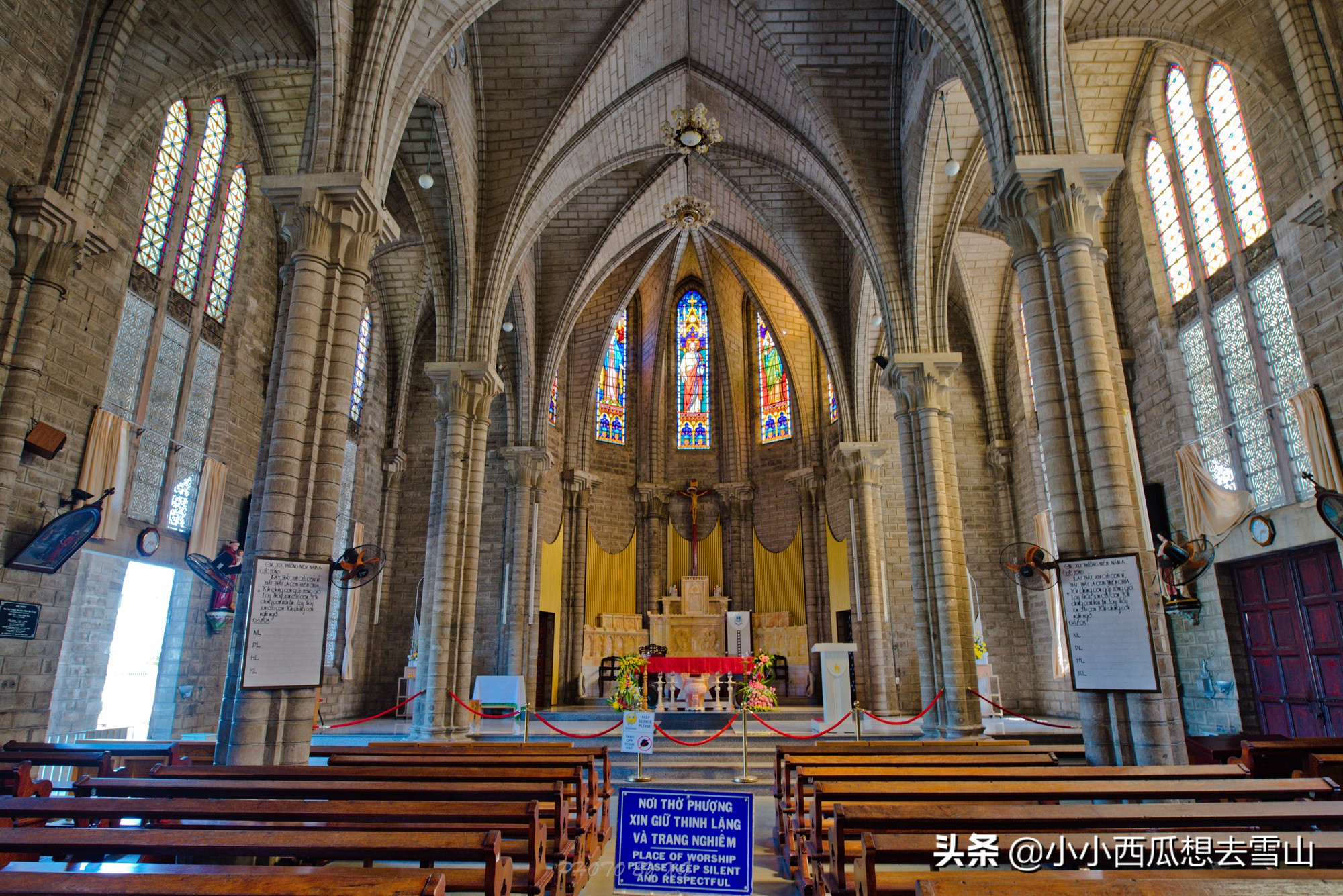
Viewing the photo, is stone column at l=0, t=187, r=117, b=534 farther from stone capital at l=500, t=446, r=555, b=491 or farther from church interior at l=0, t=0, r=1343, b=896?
stone capital at l=500, t=446, r=555, b=491

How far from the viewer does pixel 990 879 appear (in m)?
2.69

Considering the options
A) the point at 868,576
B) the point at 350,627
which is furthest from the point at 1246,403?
the point at 350,627

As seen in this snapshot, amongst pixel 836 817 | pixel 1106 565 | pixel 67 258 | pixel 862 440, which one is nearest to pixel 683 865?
pixel 836 817

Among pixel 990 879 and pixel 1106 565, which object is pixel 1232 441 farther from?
pixel 990 879

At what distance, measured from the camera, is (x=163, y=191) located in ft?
41.1

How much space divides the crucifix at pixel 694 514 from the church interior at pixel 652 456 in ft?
0.51

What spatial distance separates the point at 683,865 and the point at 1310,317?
11460 millimetres

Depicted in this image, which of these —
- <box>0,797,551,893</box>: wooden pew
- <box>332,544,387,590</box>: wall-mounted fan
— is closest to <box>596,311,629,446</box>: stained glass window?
<box>332,544,387,590</box>: wall-mounted fan

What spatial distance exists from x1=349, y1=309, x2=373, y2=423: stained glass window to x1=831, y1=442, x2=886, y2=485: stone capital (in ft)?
39.4

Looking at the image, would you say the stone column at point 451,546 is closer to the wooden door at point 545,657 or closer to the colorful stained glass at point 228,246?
the colorful stained glass at point 228,246

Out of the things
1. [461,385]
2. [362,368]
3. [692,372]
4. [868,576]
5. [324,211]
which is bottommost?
[868,576]

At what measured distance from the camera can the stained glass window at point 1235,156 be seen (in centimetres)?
1169

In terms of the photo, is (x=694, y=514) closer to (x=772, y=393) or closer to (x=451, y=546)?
(x=772, y=393)

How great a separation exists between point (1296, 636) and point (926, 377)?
21.5 ft
